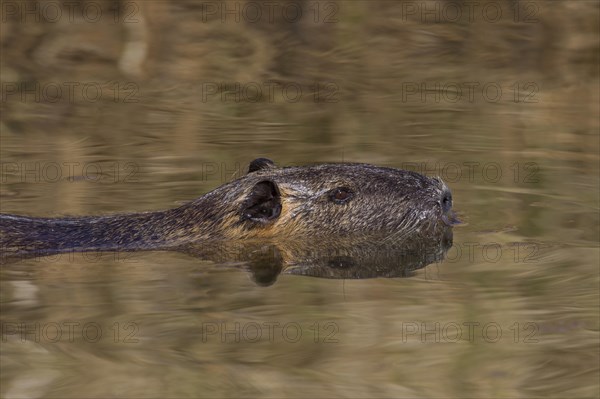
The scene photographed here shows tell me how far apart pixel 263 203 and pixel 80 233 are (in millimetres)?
1223

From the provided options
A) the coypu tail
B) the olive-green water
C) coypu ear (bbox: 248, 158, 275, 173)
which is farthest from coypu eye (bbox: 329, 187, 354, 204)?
the coypu tail

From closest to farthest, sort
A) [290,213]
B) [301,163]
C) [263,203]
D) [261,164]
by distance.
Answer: [263,203] → [290,213] → [261,164] → [301,163]

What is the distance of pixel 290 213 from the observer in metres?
8.97

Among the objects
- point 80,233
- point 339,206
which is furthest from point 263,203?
point 80,233

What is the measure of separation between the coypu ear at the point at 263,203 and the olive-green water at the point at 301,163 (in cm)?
42

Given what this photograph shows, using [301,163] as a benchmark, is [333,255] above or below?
below

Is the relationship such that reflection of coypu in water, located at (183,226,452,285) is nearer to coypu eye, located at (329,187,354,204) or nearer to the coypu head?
the coypu head

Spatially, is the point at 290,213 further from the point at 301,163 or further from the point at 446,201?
the point at 301,163

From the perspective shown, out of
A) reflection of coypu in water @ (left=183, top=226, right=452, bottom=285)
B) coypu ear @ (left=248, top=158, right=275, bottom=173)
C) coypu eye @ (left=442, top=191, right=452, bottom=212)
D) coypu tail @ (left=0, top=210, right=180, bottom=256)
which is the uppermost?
coypu ear @ (left=248, top=158, right=275, bottom=173)

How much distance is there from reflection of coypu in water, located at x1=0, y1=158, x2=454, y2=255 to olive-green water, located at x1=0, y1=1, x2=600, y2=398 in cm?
27

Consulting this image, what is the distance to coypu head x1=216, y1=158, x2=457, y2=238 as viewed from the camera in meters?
8.91

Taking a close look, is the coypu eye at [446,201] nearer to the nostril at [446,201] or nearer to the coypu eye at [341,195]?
the nostril at [446,201]

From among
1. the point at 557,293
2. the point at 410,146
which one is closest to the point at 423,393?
the point at 557,293

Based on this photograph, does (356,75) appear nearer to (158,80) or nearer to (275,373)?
(158,80)
